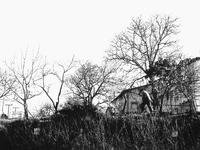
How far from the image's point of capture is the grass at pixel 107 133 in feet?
22.7

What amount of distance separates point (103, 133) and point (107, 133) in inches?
92.8

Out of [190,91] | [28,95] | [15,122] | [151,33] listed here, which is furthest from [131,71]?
[15,122]

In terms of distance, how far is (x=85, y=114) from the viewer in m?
11.5

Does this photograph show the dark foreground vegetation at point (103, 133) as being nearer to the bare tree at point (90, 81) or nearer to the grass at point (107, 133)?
the grass at point (107, 133)

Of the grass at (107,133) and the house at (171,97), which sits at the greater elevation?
the house at (171,97)

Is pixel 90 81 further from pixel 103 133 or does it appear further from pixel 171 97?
pixel 103 133

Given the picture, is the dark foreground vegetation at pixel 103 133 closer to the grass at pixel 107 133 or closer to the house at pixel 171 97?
the grass at pixel 107 133

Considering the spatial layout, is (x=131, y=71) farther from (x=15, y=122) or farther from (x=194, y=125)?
(x=194, y=125)

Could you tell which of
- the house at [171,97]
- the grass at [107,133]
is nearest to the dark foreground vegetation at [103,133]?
the grass at [107,133]

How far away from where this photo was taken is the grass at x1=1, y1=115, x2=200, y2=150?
693 cm

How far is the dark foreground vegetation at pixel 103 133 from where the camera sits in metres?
6.96

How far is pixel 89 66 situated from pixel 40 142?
20555 millimetres

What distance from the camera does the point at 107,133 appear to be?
31.5 ft

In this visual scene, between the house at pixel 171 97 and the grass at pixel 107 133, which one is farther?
the house at pixel 171 97
